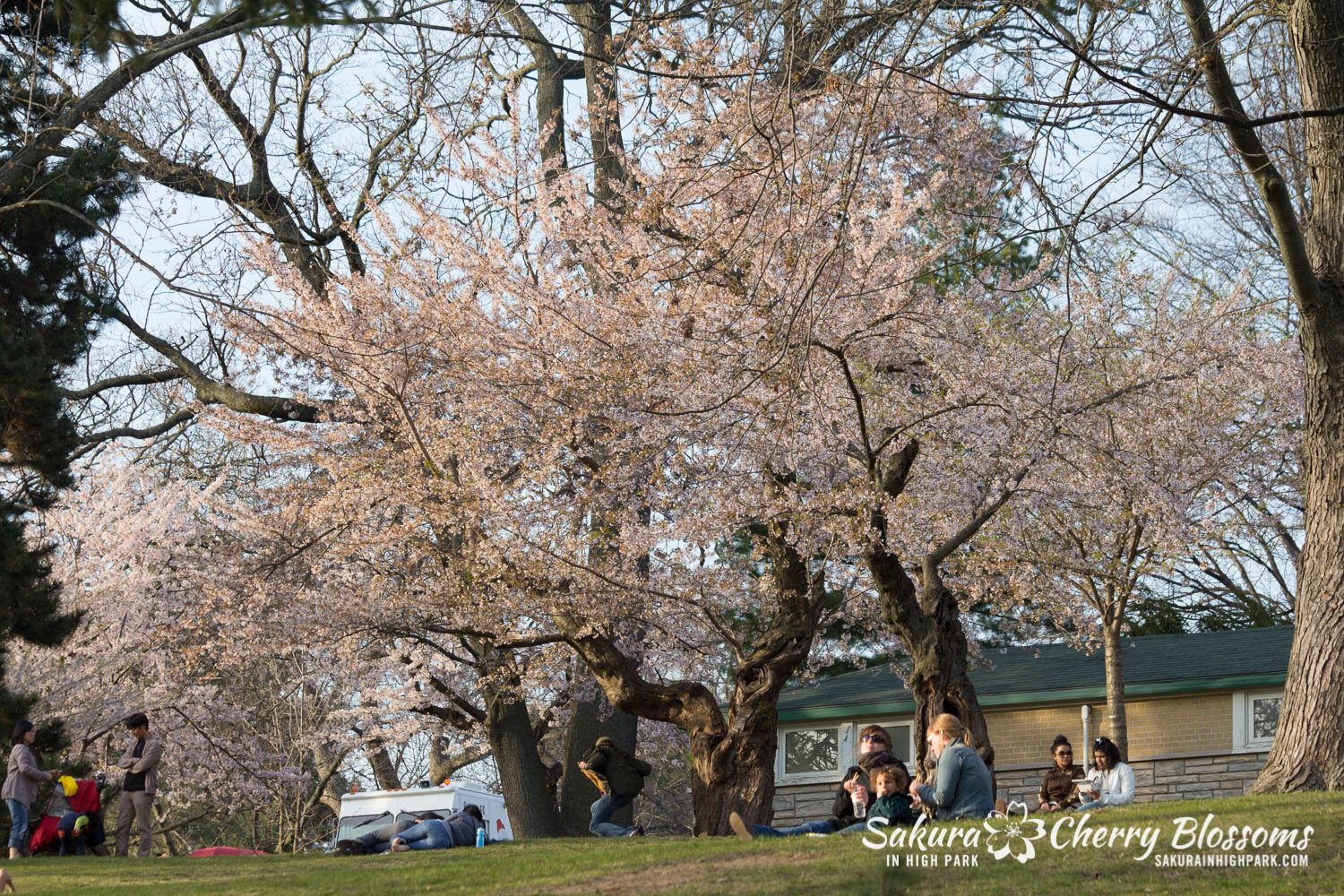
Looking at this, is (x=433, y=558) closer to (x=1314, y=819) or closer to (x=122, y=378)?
(x=122, y=378)

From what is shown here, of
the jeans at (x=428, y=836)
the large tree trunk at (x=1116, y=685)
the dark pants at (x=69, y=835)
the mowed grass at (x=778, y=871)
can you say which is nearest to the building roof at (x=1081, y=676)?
the large tree trunk at (x=1116, y=685)

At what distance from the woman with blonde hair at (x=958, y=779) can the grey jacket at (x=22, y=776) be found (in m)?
7.97

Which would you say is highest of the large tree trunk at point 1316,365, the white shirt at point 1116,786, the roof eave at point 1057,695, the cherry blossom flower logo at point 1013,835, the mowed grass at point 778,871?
the large tree trunk at point 1316,365

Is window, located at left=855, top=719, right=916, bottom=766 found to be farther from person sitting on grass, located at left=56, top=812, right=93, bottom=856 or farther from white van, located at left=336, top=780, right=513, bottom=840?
person sitting on grass, located at left=56, top=812, right=93, bottom=856

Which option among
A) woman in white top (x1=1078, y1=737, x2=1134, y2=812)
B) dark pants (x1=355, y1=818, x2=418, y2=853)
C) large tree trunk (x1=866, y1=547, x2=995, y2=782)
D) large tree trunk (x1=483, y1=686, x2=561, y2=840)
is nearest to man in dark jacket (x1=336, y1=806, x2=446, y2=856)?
Result: dark pants (x1=355, y1=818, x2=418, y2=853)

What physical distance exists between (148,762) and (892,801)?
726 centimetres

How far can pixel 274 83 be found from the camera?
670 inches

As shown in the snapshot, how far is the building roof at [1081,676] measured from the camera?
15.7 meters

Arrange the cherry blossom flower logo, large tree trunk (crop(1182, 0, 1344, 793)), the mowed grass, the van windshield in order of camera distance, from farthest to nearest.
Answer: the van windshield < large tree trunk (crop(1182, 0, 1344, 793)) < the cherry blossom flower logo < the mowed grass

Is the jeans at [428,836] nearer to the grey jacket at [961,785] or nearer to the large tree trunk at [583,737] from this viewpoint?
the large tree trunk at [583,737]

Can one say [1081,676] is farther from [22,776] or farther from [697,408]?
[22,776]

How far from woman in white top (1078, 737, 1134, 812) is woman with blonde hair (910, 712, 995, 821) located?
152 cm

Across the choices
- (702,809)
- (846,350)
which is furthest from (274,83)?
(702,809)

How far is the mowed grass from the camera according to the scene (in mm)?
6145
